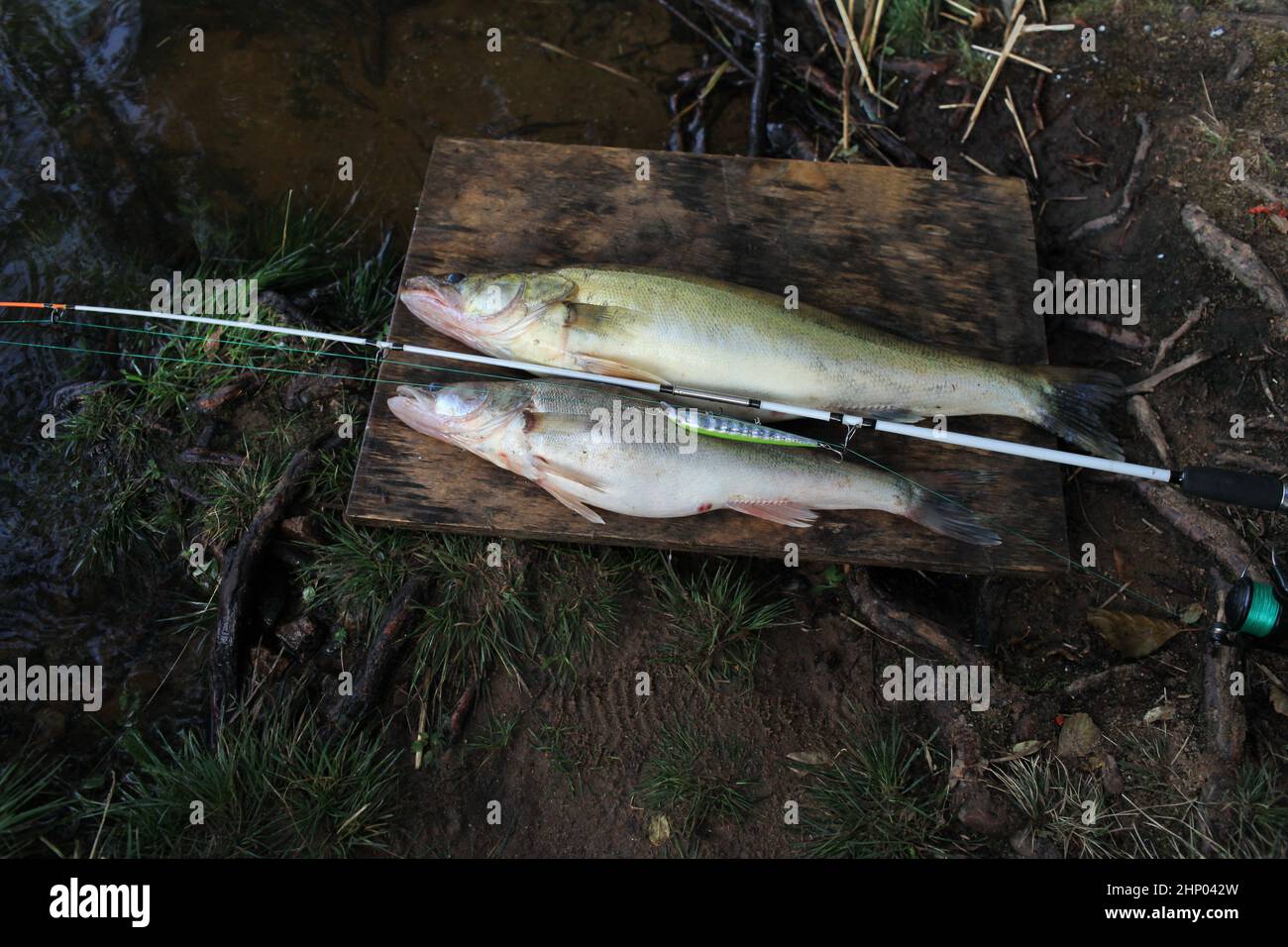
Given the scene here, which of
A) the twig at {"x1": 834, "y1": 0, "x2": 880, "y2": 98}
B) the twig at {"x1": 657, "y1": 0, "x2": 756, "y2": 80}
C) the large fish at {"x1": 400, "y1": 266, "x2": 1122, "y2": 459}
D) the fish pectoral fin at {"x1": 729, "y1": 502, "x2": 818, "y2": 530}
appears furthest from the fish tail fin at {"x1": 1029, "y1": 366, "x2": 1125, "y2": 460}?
the twig at {"x1": 657, "y1": 0, "x2": 756, "y2": 80}

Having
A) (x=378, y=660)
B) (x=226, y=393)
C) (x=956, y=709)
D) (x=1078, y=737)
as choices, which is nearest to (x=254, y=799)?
(x=378, y=660)

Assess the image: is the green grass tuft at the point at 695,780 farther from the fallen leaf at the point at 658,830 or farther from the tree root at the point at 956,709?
the tree root at the point at 956,709

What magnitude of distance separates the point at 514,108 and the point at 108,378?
3235 mm

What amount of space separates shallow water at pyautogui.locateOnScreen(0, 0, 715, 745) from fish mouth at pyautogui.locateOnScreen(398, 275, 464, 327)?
164 centimetres

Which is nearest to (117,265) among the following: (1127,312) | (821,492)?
(821,492)

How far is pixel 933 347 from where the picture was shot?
4199mm

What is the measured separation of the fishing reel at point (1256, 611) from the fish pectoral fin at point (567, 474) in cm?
275

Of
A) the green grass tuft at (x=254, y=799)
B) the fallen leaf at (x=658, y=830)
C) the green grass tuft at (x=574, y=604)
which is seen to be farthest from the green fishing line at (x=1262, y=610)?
the green grass tuft at (x=254, y=799)

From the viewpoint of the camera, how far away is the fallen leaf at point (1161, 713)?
399 centimetres

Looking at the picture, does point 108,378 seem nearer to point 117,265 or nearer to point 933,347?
point 117,265

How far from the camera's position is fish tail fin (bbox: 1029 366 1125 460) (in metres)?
4.10

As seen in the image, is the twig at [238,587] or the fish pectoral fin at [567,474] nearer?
the fish pectoral fin at [567,474]

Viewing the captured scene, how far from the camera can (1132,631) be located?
4.23 metres

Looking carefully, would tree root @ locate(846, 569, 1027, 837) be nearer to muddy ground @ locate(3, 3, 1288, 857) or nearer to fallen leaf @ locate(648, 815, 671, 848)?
muddy ground @ locate(3, 3, 1288, 857)
